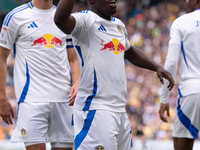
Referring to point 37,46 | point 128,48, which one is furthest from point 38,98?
point 128,48

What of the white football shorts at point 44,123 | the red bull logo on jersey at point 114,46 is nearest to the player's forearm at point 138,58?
the red bull logo on jersey at point 114,46

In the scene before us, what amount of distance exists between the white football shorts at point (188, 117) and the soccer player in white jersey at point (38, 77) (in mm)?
1204

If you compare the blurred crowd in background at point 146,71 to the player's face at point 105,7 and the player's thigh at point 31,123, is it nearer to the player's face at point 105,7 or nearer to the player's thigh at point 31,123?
the player's thigh at point 31,123

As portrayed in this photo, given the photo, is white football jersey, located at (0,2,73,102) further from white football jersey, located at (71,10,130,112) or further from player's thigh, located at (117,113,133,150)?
player's thigh, located at (117,113,133,150)

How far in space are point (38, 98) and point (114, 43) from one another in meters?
1.11

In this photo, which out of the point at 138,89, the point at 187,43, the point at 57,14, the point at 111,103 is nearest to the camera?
the point at 57,14

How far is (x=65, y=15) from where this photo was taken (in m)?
2.83

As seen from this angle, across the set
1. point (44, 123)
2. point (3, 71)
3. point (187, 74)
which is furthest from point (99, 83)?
point (187, 74)

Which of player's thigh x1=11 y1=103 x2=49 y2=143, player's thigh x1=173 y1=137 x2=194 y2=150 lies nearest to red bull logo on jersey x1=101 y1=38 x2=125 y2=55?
player's thigh x1=11 y1=103 x2=49 y2=143

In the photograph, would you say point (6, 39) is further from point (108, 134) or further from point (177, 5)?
point (177, 5)

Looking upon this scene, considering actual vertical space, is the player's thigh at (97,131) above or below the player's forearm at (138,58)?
below

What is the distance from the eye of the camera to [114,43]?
322 centimetres

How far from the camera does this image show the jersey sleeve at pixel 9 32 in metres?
3.84

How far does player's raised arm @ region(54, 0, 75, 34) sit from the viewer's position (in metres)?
2.81
